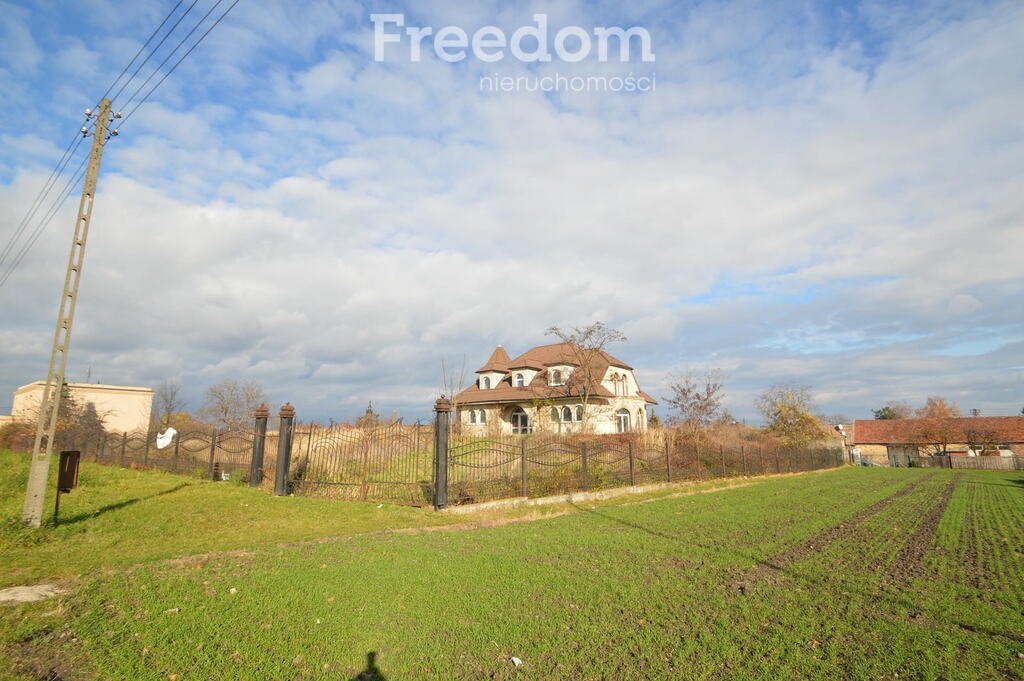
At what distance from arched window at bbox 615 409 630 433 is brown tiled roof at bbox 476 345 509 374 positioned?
896 centimetres

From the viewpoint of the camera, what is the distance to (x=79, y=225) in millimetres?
8586

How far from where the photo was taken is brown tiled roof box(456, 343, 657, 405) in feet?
115

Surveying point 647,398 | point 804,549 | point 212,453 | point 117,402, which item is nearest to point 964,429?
point 647,398

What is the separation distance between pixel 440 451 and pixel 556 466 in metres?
3.73

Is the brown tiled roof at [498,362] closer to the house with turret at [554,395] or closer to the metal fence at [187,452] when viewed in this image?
the house with turret at [554,395]

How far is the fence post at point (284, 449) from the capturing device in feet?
41.4

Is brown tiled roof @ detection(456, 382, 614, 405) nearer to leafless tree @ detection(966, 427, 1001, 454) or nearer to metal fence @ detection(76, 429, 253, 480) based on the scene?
metal fence @ detection(76, 429, 253, 480)

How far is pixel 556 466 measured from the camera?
45.1ft

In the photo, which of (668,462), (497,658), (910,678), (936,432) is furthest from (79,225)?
(936,432)

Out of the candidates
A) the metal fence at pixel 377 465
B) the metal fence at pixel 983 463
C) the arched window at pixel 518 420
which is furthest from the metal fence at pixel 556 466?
the metal fence at pixel 983 463

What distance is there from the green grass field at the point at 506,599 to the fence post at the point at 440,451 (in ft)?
5.50

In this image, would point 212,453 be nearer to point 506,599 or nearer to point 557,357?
point 506,599

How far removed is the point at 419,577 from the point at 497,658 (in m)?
2.24

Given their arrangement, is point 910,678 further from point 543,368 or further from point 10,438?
point 543,368
